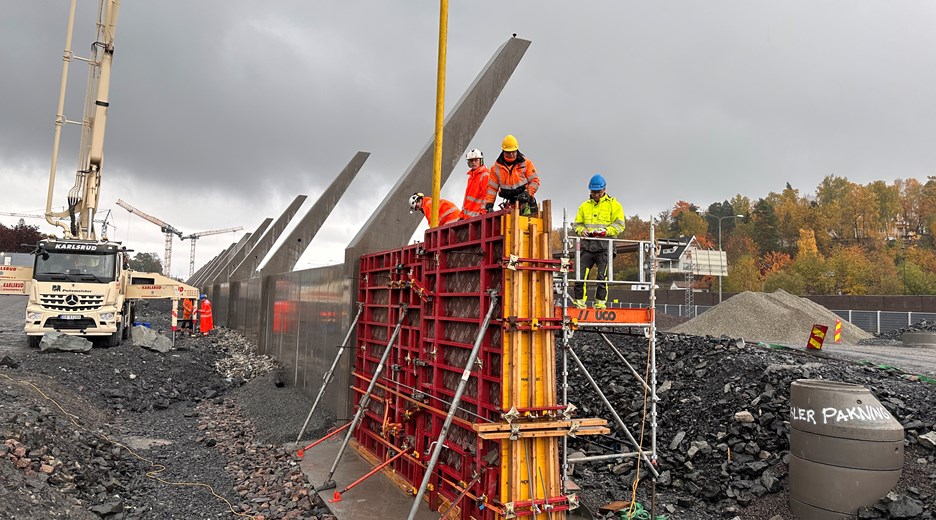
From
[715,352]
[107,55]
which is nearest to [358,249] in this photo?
[715,352]

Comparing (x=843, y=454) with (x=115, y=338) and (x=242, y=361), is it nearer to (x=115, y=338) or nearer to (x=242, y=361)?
(x=242, y=361)

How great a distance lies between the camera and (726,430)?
8.55m

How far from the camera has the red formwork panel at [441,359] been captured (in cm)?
558

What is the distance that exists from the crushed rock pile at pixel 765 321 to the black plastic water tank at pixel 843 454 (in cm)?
1580

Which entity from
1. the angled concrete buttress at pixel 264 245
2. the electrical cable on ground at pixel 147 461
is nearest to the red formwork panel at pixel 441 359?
the electrical cable on ground at pixel 147 461

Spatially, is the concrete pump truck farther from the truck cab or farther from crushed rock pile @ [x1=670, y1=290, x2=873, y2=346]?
crushed rock pile @ [x1=670, y1=290, x2=873, y2=346]

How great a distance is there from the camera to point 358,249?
1000 centimetres

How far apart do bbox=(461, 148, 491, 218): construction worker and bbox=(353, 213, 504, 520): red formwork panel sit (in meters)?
1.09

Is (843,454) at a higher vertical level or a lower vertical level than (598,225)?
lower

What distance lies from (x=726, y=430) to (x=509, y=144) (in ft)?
17.3

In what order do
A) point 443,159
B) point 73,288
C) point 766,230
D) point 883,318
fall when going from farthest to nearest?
point 766,230
point 883,318
point 73,288
point 443,159

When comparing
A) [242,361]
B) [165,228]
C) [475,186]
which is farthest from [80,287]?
[165,228]

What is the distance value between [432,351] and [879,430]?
16.0ft

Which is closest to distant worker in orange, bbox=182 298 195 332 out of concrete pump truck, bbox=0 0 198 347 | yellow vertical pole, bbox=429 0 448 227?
concrete pump truck, bbox=0 0 198 347
